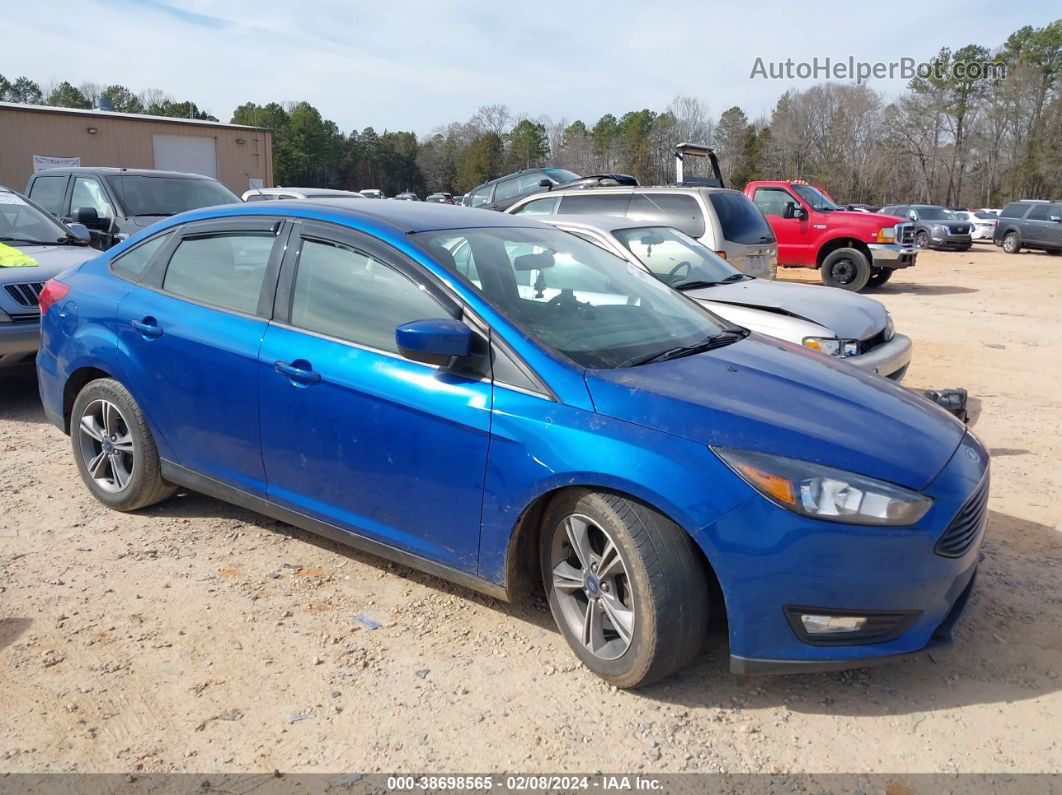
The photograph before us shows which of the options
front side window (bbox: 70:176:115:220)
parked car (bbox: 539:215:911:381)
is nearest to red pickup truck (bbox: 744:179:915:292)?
parked car (bbox: 539:215:911:381)

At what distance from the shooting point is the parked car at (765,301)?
5.98m

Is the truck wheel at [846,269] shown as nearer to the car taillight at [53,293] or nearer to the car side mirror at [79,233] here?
the car side mirror at [79,233]

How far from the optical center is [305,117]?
7406cm

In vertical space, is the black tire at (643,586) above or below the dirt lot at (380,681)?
above

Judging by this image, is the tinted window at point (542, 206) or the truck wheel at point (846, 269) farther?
the truck wheel at point (846, 269)

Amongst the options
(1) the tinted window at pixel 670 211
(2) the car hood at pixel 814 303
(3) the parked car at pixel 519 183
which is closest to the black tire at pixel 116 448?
(2) the car hood at pixel 814 303

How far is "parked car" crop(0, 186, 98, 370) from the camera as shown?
606 cm

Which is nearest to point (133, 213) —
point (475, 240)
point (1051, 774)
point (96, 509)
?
point (96, 509)

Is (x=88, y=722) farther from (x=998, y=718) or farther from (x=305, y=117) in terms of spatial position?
(x=305, y=117)

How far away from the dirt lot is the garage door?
2889 centimetres

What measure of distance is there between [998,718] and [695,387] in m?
1.48

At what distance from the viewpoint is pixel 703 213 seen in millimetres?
9570

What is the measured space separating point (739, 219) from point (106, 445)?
7558 millimetres

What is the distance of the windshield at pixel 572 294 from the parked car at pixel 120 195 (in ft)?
21.8
